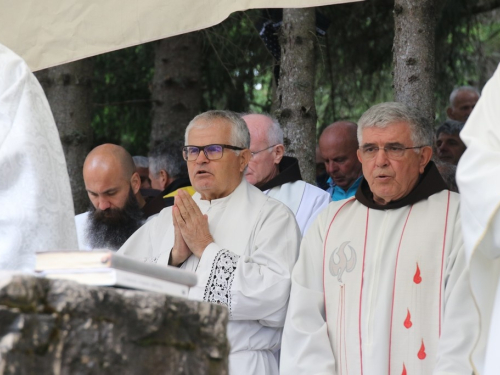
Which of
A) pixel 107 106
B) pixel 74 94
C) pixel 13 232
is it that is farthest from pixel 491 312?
pixel 107 106

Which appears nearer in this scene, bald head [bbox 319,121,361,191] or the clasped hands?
the clasped hands

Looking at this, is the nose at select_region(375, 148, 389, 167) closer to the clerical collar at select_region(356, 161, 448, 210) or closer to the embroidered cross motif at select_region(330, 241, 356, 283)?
the clerical collar at select_region(356, 161, 448, 210)

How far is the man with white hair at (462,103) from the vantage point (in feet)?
28.3

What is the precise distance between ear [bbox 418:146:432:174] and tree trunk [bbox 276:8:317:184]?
79.9 inches

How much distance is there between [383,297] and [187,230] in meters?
1.13

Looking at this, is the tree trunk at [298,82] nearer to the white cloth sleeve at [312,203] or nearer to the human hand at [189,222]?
the white cloth sleeve at [312,203]

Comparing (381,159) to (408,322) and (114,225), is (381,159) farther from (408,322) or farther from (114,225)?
(114,225)

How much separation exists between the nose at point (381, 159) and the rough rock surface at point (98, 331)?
2676 mm

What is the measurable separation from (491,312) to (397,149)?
1.33 metres

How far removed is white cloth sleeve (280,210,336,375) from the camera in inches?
175

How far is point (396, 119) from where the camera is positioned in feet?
15.8

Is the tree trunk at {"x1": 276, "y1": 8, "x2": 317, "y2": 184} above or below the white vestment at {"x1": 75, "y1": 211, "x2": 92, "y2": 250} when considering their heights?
above

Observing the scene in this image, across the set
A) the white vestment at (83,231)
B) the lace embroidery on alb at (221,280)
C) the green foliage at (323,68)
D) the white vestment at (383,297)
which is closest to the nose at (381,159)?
the white vestment at (383,297)

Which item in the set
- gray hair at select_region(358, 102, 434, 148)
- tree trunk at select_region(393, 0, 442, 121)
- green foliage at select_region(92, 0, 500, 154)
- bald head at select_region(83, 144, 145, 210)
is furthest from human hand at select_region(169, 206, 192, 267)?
green foliage at select_region(92, 0, 500, 154)
